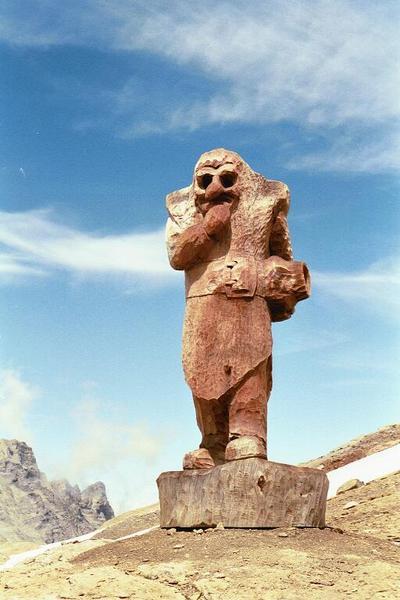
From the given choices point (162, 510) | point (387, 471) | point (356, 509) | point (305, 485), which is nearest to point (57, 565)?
point (162, 510)

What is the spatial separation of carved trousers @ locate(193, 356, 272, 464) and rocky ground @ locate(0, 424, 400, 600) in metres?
0.86

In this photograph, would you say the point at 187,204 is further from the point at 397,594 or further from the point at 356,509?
the point at 356,509

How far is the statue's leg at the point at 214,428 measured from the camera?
719 centimetres

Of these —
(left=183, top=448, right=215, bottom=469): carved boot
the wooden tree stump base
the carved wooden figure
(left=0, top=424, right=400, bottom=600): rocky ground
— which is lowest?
(left=0, top=424, right=400, bottom=600): rocky ground

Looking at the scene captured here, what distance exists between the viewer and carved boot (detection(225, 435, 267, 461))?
666cm

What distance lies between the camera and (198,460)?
6.92 m

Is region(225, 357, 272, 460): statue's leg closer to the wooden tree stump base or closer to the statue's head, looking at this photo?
the wooden tree stump base

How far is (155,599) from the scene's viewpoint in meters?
5.42

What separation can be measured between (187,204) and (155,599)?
3615mm

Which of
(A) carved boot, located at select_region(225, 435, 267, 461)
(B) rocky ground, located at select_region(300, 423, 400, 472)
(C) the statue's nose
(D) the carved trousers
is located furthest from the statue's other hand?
(B) rocky ground, located at select_region(300, 423, 400, 472)

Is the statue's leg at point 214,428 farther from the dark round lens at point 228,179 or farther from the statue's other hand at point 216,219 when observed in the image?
the dark round lens at point 228,179

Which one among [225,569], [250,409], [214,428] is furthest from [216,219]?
[225,569]

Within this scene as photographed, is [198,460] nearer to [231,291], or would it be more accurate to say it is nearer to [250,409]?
[250,409]

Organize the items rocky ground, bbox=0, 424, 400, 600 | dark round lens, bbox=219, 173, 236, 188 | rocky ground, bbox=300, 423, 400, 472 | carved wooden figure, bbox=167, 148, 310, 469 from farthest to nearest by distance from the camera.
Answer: rocky ground, bbox=300, 423, 400, 472
dark round lens, bbox=219, 173, 236, 188
carved wooden figure, bbox=167, 148, 310, 469
rocky ground, bbox=0, 424, 400, 600
